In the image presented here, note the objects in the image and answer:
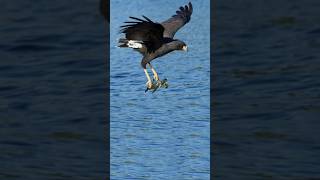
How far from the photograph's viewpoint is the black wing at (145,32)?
660cm

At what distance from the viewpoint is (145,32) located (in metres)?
6.62

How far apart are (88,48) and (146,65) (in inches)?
342

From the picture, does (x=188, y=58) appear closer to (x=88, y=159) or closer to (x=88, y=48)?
(x=88, y=159)

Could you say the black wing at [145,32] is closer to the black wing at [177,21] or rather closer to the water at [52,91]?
the black wing at [177,21]

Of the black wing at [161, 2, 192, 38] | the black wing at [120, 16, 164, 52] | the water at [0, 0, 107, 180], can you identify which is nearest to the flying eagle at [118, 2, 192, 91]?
the black wing at [120, 16, 164, 52]

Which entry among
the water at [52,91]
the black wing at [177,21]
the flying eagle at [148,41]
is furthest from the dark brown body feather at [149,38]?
the water at [52,91]

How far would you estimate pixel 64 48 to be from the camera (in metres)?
15.6

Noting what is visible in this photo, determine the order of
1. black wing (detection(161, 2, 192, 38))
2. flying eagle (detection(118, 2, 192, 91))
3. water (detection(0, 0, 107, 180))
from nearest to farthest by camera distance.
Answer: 1. flying eagle (detection(118, 2, 192, 91))
2. black wing (detection(161, 2, 192, 38))
3. water (detection(0, 0, 107, 180))
